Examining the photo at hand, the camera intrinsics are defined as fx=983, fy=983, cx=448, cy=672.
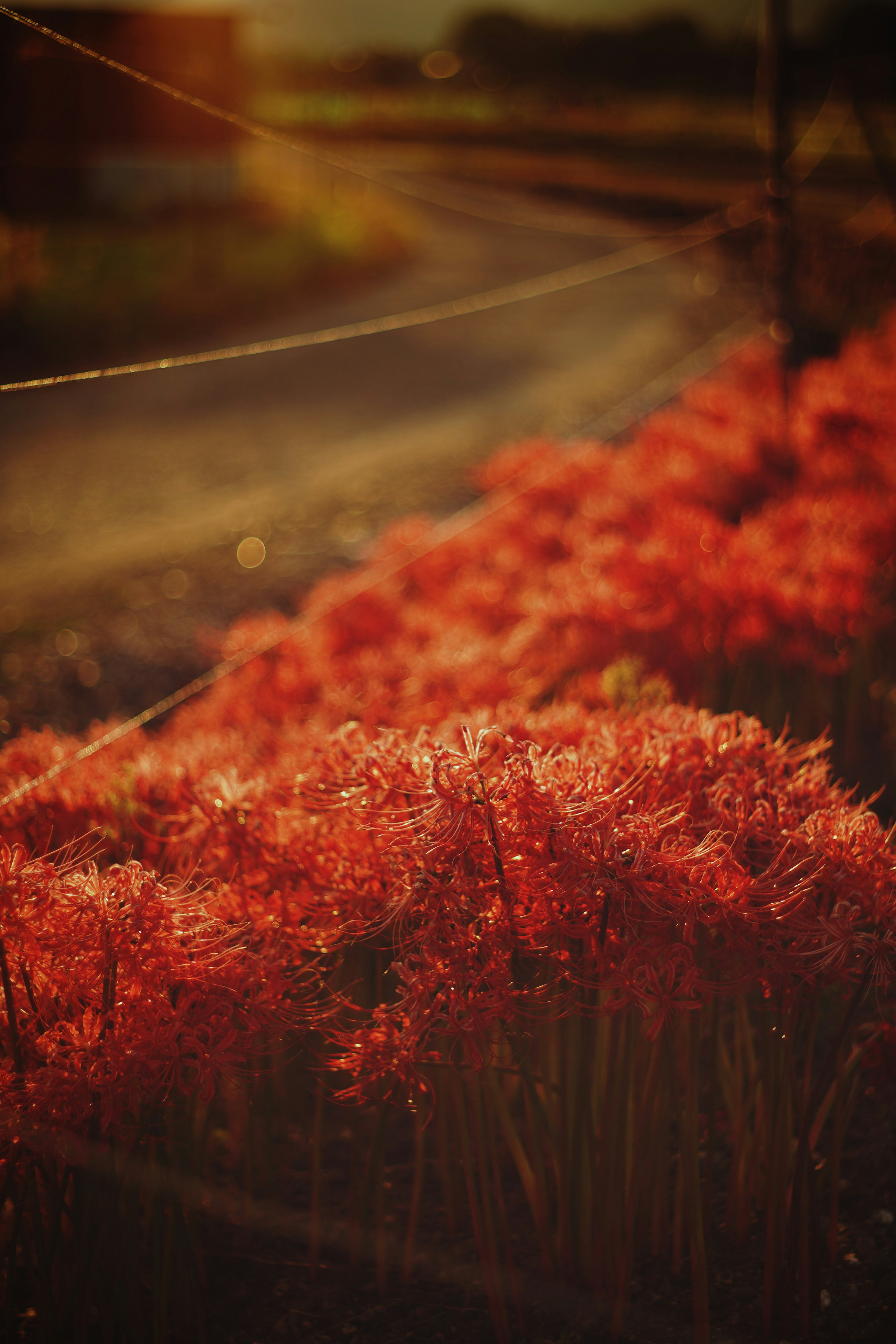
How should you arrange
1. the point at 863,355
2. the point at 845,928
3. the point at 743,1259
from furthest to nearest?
1. the point at 863,355
2. the point at 743,1259
3. the point at 845,928

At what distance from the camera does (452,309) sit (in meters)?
4.50

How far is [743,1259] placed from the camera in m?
1.67

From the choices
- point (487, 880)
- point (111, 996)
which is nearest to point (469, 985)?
point (487, 880)

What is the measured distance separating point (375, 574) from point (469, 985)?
258cm

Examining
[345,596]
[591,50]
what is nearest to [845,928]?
[345,596]

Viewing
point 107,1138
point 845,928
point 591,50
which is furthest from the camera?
point 591,50

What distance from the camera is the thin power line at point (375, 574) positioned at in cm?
206

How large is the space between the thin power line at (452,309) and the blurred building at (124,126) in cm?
403

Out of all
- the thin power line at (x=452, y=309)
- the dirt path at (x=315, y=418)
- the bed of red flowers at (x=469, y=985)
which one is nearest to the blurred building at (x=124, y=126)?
the dirt path at (x=315, y=418)

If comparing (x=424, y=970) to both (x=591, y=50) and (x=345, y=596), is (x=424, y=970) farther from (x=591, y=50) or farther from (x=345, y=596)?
(x=591, y=50)

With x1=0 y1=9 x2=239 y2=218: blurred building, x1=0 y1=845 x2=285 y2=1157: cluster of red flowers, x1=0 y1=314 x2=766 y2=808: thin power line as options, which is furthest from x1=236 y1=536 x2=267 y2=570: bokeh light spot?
x1=0 y1=9 x2=239 y2=218: blurred building

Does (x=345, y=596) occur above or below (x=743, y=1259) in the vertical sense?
above

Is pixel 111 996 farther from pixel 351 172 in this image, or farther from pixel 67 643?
pixel 351 172

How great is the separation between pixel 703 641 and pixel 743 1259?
1417 mm
